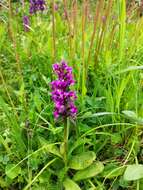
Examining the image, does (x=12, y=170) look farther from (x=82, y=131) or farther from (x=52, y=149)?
(x=82, y=131)

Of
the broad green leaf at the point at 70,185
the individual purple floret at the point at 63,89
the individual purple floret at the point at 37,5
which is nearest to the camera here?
the individual purple floret at the point at 63,89

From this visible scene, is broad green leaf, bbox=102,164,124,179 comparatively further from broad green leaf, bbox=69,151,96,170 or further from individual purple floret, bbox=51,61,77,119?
individual purple floret, bbox=51,61,77,119

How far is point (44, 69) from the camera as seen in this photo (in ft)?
6.44

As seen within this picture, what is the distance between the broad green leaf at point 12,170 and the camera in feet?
4.64

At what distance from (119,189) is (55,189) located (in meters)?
0.24

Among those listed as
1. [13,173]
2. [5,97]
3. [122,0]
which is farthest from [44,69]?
[13,173]

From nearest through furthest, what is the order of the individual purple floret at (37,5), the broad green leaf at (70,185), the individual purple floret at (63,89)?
the individual purple floret at (63,89) < the broad green leaf at (70,185) < the individual purple floret at (37,5)

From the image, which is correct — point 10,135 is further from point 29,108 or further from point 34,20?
point 34,20

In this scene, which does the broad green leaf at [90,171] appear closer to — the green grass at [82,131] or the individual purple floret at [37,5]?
the green grass at [82,131]

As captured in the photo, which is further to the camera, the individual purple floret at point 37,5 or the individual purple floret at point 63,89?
the individual purple floret at point 37,5

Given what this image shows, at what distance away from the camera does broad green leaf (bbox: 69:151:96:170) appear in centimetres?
141

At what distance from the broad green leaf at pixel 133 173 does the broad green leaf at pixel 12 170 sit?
0.39 m

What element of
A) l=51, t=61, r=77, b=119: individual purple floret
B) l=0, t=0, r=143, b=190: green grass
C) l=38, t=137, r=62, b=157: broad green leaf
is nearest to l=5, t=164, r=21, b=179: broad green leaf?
l=0, t=0, r=143, b=190: green grass

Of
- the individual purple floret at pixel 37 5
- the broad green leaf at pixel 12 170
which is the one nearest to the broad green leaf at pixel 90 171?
the broad green leaf at pixel 12 170
